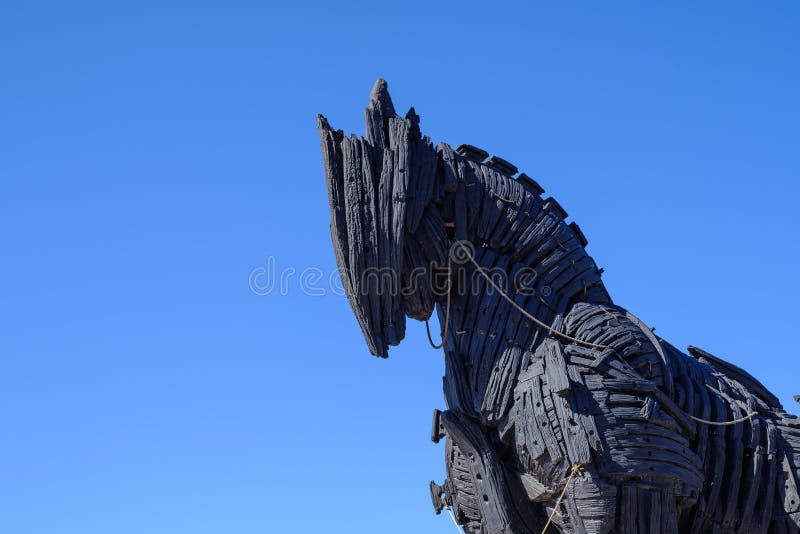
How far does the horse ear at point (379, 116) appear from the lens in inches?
275

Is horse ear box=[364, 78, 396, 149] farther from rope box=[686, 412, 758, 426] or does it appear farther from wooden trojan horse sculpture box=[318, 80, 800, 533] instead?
rope box=[686, 412, 758, 426]

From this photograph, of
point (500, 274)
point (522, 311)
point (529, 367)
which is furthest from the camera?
point (500, 274)

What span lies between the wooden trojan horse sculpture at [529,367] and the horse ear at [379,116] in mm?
10

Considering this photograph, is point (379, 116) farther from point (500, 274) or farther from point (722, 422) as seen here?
point (722, 422)

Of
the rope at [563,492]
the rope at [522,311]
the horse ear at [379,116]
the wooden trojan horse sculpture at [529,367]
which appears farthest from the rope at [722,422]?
the horse ear at [379,116]

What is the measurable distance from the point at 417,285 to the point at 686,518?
2.11 metres

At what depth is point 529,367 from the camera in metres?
6.49

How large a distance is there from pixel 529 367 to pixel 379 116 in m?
1.86

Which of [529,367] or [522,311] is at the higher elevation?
[522,311]

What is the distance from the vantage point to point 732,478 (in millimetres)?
6715

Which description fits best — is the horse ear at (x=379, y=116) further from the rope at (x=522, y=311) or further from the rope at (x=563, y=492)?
the rope at (x=563, y=492)

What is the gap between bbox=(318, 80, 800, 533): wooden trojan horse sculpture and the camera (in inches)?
246

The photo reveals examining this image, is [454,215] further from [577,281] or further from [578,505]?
[578,505]

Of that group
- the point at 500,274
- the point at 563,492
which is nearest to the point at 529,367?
the point at 500,274
